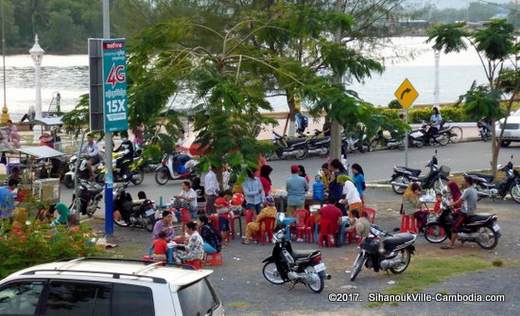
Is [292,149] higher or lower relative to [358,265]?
higher

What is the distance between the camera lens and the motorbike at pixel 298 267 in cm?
1385

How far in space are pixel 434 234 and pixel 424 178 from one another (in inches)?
236

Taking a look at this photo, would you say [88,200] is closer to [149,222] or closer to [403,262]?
[149,222]

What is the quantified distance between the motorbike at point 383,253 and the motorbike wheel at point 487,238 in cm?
259

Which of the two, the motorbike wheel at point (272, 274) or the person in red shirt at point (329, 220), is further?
the person in red shirt at point (329, 220)

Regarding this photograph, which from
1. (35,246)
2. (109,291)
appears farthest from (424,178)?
(109,291)

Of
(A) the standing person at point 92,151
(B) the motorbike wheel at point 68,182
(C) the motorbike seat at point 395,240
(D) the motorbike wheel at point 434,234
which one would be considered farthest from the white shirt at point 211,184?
(A) the standing person at point 92,151

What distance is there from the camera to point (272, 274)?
14469mm

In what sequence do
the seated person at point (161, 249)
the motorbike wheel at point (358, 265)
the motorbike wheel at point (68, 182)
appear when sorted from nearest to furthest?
the motorbike wheel at point (358, 265) → the seated person at point (161, 249) → the motorbike wheel at point (68, 182)

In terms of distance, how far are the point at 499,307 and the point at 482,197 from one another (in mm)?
9784

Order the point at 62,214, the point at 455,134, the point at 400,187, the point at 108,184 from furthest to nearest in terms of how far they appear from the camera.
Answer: the point at 455,134 < the point at 400,187 < the point at 108,184 < the point at 62,214

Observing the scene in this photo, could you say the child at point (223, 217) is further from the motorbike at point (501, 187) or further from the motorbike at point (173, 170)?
the motorbike at point (173, 170)

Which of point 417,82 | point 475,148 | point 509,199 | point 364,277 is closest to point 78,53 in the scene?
point 417,82

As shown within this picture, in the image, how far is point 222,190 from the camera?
790 inches
